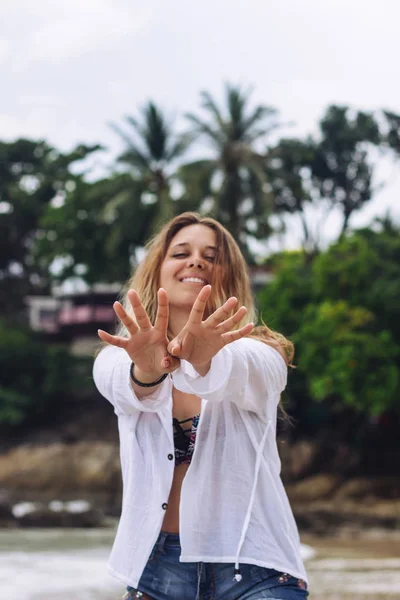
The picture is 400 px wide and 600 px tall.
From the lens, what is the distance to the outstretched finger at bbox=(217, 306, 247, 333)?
2.26m

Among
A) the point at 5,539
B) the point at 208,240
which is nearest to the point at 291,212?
the point at 5,539

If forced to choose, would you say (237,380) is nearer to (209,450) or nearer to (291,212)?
(209,450)

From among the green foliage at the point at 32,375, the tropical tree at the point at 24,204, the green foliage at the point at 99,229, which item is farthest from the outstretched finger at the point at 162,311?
the tropical tree at the point at 24,204

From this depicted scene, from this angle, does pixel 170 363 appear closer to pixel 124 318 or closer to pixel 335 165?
pixel 124 318

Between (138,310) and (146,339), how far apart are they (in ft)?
0.36

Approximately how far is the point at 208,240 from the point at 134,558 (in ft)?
3.24

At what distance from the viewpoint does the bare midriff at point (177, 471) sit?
2561 millimetres

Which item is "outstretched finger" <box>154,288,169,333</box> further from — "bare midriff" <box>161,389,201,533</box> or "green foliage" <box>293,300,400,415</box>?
"green foliage" <box>293,300,400,415</box>

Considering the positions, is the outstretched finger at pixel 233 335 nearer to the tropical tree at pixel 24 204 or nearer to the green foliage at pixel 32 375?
the green foliage at pixel 32 375

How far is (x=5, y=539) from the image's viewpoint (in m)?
17.6

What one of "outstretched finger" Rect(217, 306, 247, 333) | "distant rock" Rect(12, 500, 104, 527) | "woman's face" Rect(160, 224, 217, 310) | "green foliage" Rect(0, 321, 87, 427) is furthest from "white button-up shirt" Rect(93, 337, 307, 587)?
"green foliage" Rect(0, 321, 87, 427)

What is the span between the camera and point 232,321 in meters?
2.26

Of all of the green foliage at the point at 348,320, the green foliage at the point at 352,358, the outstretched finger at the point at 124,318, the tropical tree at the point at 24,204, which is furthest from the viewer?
the tropical tree at the point at 24,204

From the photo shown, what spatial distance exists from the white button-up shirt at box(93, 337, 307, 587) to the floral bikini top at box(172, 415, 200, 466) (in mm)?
38
